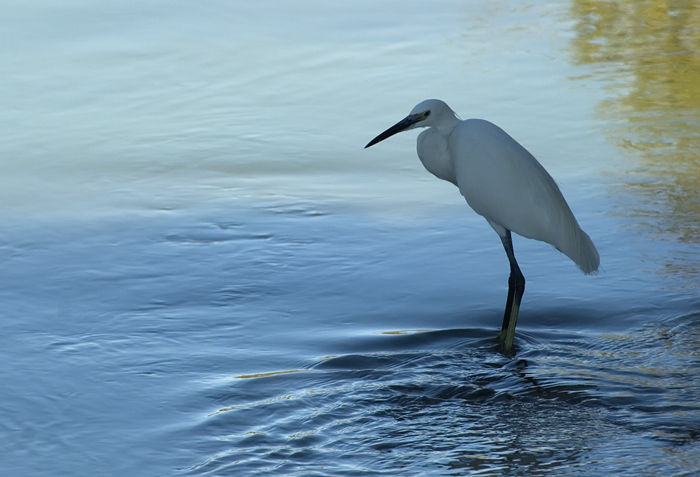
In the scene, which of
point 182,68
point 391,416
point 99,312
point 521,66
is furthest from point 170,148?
point 391,416

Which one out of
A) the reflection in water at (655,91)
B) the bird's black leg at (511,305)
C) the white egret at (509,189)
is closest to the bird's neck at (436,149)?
the white egret at (509,189)

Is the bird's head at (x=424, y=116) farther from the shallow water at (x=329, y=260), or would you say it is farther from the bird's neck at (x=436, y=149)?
the shallow water at (x=329, y=260)

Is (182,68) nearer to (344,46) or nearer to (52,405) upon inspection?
(344,46)

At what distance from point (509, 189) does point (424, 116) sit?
1.54 ft

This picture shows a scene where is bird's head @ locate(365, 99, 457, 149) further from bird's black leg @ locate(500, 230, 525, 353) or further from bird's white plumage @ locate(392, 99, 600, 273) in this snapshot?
bird's black leg @ locate(500, 230, 525, 353)

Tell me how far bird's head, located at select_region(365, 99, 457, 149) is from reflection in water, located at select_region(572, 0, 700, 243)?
1295 millimetres

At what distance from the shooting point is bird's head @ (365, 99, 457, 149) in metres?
4.31

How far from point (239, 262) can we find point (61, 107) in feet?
8.97

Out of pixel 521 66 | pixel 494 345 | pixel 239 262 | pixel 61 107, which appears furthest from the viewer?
pixel 521 66

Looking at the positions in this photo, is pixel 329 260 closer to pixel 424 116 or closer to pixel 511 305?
pixel 424 116

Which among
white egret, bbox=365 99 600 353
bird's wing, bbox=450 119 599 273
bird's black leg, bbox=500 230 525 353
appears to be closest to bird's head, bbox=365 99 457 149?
white egret, bbox=365 99 600 353

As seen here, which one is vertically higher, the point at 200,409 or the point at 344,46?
the point at 344,46

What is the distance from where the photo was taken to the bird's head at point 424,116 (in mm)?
4309

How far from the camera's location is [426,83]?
724 cm
